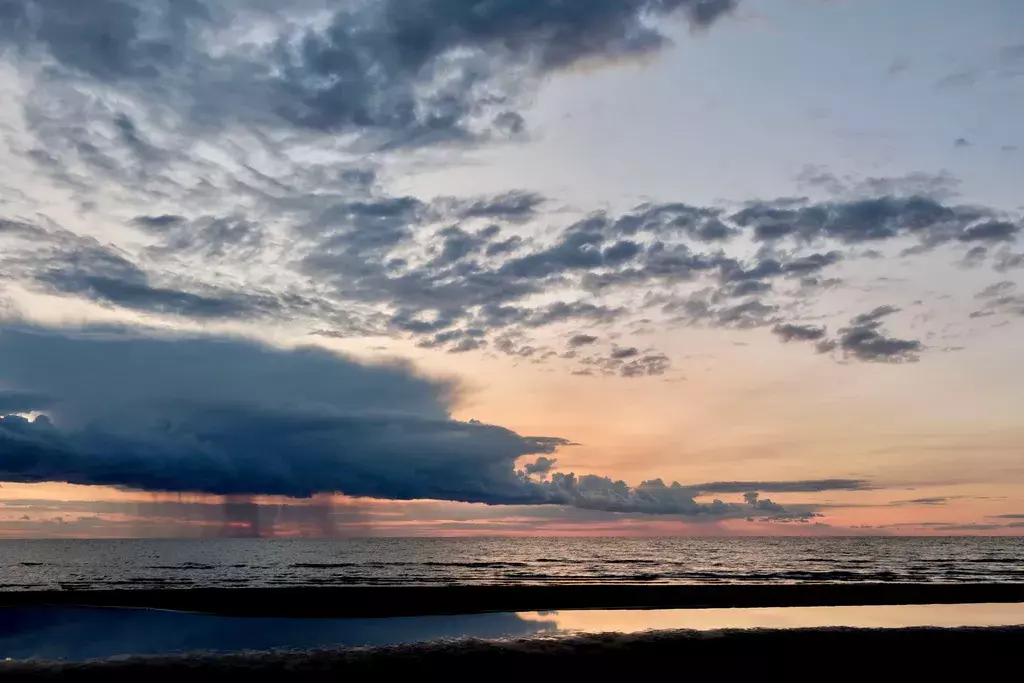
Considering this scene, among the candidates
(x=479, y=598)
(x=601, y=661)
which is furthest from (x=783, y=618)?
(x=479, y=598)

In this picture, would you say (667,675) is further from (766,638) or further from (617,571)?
(617,571)

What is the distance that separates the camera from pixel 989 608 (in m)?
39.7

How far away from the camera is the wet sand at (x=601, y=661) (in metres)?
20.5

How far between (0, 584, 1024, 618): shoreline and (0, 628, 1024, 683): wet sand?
16.8 m

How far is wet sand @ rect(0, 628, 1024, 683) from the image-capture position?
67.3 feet

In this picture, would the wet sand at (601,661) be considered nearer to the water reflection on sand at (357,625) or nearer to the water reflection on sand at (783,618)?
the water reflection on sand at (357,625)

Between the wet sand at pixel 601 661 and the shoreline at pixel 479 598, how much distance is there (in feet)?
55.0

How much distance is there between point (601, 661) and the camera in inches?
864

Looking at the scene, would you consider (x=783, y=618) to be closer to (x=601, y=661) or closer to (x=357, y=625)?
(x=601, y=661)

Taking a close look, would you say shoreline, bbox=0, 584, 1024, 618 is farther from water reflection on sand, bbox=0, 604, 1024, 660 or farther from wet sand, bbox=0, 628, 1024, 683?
wet sand, bbox=0, 628, 1024, 683

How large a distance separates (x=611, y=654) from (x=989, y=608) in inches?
1137

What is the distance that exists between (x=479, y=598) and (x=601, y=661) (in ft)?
82.9

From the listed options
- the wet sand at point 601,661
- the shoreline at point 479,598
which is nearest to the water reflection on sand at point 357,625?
the shoreline at point 479,598

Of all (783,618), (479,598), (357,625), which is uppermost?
(783,618)
